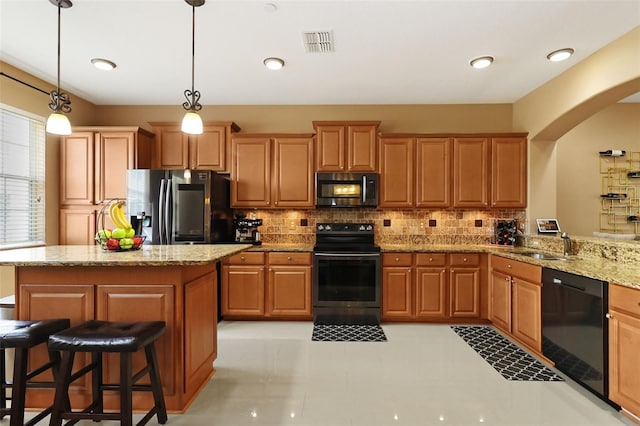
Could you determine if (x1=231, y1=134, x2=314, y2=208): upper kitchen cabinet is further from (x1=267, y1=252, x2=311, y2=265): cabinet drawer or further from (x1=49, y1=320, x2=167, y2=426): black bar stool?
(x1=49, y1=320, x2=167, y2=426): black bar stool

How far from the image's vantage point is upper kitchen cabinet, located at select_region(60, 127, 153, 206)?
393 cm

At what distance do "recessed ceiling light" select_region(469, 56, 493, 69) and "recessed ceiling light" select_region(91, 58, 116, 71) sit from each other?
11.8ft

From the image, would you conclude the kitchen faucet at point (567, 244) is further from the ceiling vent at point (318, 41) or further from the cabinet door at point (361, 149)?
the ceiling vent at point (318, 41)

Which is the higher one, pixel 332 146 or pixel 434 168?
pixel 332 146

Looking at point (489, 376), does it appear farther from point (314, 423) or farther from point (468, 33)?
point (468, 33)

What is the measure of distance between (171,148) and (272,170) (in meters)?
1.35

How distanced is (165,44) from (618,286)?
395 cm

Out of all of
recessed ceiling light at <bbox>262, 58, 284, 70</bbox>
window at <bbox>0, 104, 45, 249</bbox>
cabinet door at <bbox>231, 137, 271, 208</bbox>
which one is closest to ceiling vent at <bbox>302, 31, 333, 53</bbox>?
recessed ceiling light at <bbox>262, 58, 284, 70</bbox>

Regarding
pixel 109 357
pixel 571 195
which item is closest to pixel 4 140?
pixel 109 357

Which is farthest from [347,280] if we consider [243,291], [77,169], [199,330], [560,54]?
[77,169]

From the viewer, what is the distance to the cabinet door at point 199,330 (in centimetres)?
211

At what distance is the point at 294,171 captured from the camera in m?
Result: 4.14

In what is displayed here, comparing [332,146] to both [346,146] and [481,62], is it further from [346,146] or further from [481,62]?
[481,62]

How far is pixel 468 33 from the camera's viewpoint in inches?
104
